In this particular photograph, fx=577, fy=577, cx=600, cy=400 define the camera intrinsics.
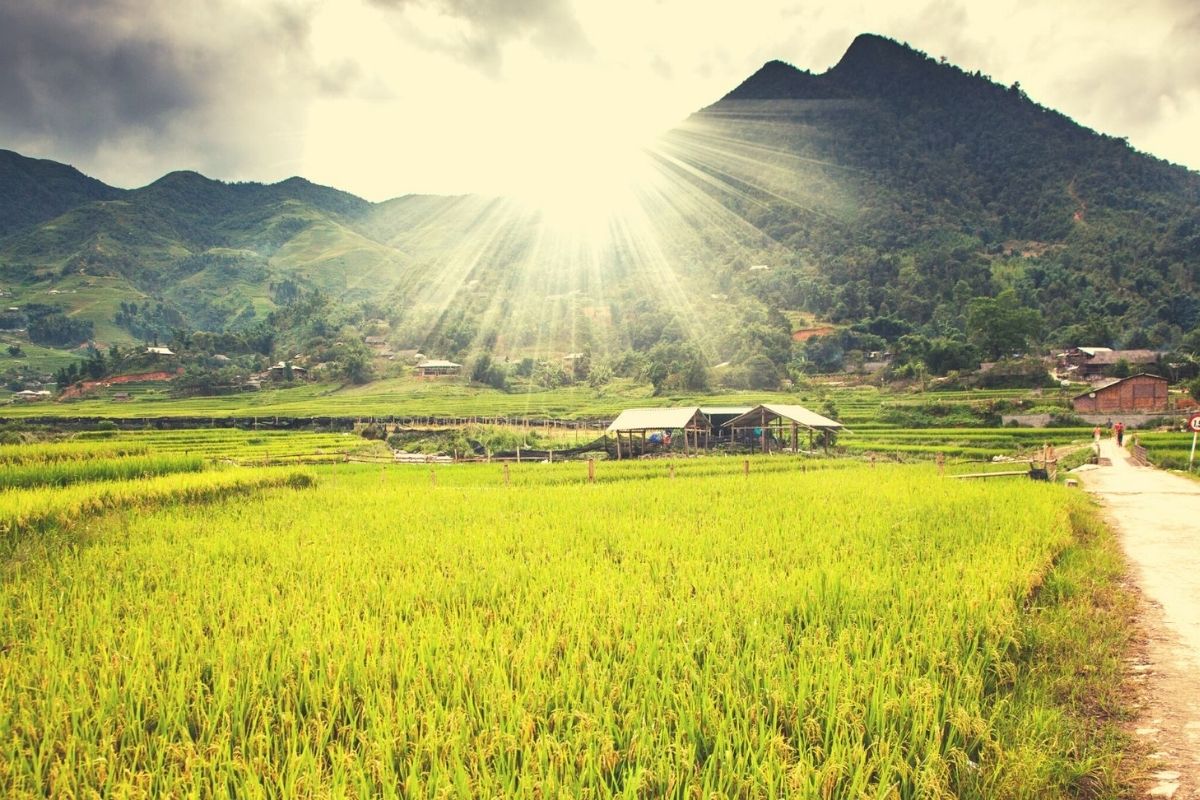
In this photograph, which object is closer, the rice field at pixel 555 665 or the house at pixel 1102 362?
the rice field at pixel 555 665

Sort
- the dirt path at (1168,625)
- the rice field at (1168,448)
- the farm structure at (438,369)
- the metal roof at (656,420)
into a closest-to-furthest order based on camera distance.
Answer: the dirt path at (1168,625), the rice field at (1168,448), the metal roof at (656,420), the farm structure at (438,369)

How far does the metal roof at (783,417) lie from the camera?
26127 millimetres

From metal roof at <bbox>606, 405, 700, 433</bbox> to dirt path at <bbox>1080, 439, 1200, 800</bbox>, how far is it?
16047mm

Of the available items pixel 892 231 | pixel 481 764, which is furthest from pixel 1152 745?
pixel 892 231

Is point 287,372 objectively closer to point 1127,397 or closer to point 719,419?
point 719,419

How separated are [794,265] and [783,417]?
→ 9583 centimetres

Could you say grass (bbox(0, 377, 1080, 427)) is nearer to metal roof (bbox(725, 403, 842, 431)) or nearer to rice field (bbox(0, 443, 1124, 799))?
metal roof (bbox(725, 403, 842, 431))

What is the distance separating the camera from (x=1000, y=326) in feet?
186

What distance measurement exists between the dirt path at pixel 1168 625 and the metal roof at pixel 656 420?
52.6ft

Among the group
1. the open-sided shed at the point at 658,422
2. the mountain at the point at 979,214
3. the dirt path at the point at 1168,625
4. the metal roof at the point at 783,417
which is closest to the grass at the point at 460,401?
the metal roof at the point at 783,417

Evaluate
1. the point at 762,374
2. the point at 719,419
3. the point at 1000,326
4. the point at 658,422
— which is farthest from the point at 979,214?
the point at 658,422

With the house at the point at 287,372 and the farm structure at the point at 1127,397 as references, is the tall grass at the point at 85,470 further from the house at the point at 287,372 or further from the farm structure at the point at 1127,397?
the house at the point at 287,372

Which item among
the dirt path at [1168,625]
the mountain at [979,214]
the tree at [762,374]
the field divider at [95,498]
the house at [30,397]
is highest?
the mountain at [979,214]

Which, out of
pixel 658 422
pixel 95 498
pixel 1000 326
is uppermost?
pixel 1000 326
